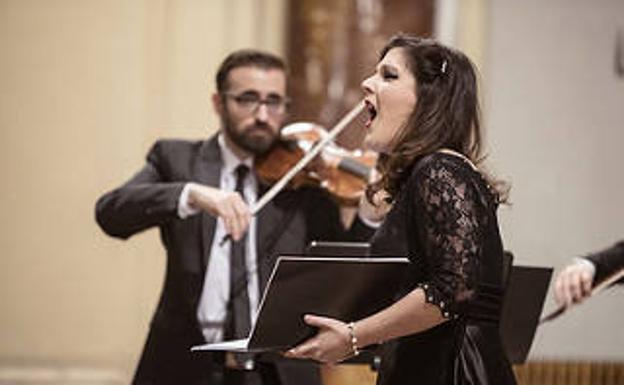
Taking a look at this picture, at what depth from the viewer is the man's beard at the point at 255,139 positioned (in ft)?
9.76

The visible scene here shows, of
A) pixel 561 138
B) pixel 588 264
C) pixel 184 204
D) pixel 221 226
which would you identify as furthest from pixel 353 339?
pixel 561 138

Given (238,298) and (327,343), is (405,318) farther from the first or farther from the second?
(238,298)

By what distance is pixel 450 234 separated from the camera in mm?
1838

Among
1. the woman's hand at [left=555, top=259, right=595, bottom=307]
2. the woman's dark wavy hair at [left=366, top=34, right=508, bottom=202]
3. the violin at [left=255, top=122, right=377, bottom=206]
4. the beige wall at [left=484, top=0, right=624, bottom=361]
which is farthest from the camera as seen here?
the beige wall at [left=484, top=0, right=624, bottom=361]

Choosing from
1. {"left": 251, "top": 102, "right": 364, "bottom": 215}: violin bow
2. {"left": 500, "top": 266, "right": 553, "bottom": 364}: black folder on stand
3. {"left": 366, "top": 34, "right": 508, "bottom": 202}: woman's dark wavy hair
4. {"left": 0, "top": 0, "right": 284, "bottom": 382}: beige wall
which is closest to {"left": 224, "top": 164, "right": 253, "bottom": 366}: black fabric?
{"left": 251, "top": 102, "right": 364, "bottom": 215}: violin bow

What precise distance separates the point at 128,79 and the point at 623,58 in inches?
77.1

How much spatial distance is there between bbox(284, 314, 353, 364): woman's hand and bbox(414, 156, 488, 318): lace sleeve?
16 cm

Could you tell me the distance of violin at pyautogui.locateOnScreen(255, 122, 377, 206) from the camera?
2939mm

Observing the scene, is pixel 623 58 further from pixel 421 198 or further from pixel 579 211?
pixel 421 198

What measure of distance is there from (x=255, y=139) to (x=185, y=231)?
11.5 inches

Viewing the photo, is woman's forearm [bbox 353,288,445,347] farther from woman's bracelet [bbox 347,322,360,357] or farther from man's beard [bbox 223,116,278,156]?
man's beard [bbox 223,116,278,156]

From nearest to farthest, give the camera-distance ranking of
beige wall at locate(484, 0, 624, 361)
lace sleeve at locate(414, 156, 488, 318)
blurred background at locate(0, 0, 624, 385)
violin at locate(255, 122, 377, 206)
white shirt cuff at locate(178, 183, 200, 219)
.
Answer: lace sleeve at locate(414, 156, 488, 318), white shirt cuff at locate(178, 183, 200, 219), violin at locate(255, 122, 377, 206), blurred background at locate(0, 0, 624, 385), beige wall at locate(484, 0, 624, 361)

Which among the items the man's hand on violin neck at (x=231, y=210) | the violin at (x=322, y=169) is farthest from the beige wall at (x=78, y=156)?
the man's hand on violin neck at (x=231, y=210)

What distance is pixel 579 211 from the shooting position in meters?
4.64
